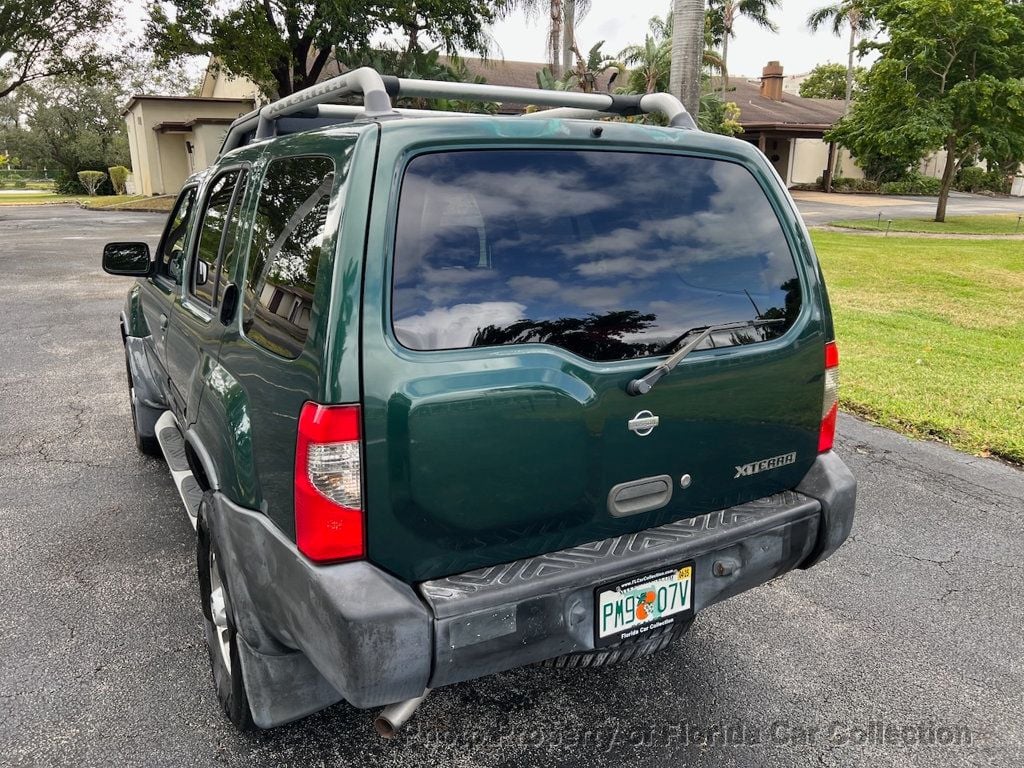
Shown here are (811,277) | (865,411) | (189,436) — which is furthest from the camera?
(865,411)

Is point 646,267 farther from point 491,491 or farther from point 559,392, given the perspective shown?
point 491,491

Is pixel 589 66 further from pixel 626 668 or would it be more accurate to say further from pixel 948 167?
pixel 626 668

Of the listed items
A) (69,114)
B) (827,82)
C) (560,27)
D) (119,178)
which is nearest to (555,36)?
(560,27)

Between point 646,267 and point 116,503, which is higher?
point 646,267

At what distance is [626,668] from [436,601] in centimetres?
125

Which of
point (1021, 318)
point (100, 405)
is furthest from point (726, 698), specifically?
point (1021, 318)

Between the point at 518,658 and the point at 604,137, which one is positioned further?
the point at 604,137

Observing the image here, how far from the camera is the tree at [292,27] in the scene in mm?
20141

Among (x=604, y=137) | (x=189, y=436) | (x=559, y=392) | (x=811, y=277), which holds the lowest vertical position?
(x=189, y=436)

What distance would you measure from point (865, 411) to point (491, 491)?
15.7 ft

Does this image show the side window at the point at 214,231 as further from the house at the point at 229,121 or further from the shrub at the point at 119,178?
the shrub at the point at 119,178

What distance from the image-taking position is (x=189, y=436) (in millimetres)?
2824

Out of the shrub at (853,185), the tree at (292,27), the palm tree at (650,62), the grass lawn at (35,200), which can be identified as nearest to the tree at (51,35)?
the tree at (292,27)

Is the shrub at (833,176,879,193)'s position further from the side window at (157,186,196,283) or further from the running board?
the running board
